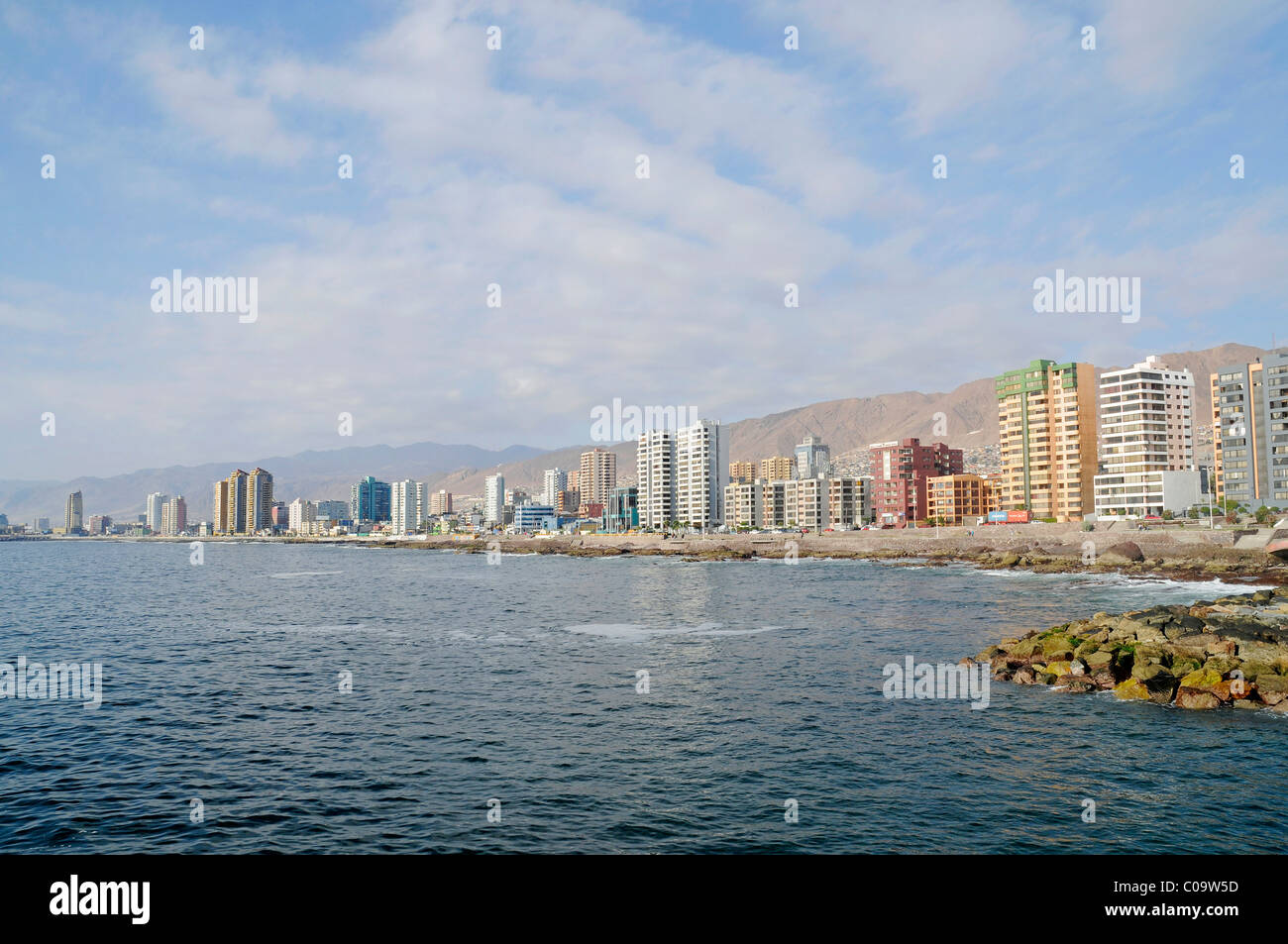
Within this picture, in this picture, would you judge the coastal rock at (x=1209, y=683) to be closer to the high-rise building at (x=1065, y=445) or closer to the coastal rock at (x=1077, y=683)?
the coastal rock at (x=1077, y=683)

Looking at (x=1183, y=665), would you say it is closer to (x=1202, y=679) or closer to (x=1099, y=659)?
(x=1202, y=679)

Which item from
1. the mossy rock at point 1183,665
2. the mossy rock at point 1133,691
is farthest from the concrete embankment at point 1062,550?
the mossy rock at point 1133,691

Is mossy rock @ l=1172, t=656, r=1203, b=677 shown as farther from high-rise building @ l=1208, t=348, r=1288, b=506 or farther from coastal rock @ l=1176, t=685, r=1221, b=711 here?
high-rise building @ l=1208, t=348, r=1288, b=506

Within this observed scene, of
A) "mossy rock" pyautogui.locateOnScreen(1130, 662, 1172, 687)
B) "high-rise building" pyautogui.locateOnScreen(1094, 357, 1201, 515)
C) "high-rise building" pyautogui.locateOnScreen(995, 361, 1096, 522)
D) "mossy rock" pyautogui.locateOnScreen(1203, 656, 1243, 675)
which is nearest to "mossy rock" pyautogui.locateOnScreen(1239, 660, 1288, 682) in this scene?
"mossy rock" pyautogui.locateOnScreen(1203, 656, 1243, 675)

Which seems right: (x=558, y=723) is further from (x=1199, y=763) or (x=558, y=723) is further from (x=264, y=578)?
(x=264, y=578)

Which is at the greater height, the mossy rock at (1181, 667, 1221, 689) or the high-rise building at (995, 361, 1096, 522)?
the high-rise building at (995, 361, 1096, 522)

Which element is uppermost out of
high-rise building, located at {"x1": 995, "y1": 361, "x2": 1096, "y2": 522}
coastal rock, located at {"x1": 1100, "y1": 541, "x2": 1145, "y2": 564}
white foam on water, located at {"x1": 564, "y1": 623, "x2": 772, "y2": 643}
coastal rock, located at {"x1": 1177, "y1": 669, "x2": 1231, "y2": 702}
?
high-rise building, located at {"x1": 995, "y1": 361, "x2": 1096, "y2": 522}

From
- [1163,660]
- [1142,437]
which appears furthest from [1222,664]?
[1142,437]
